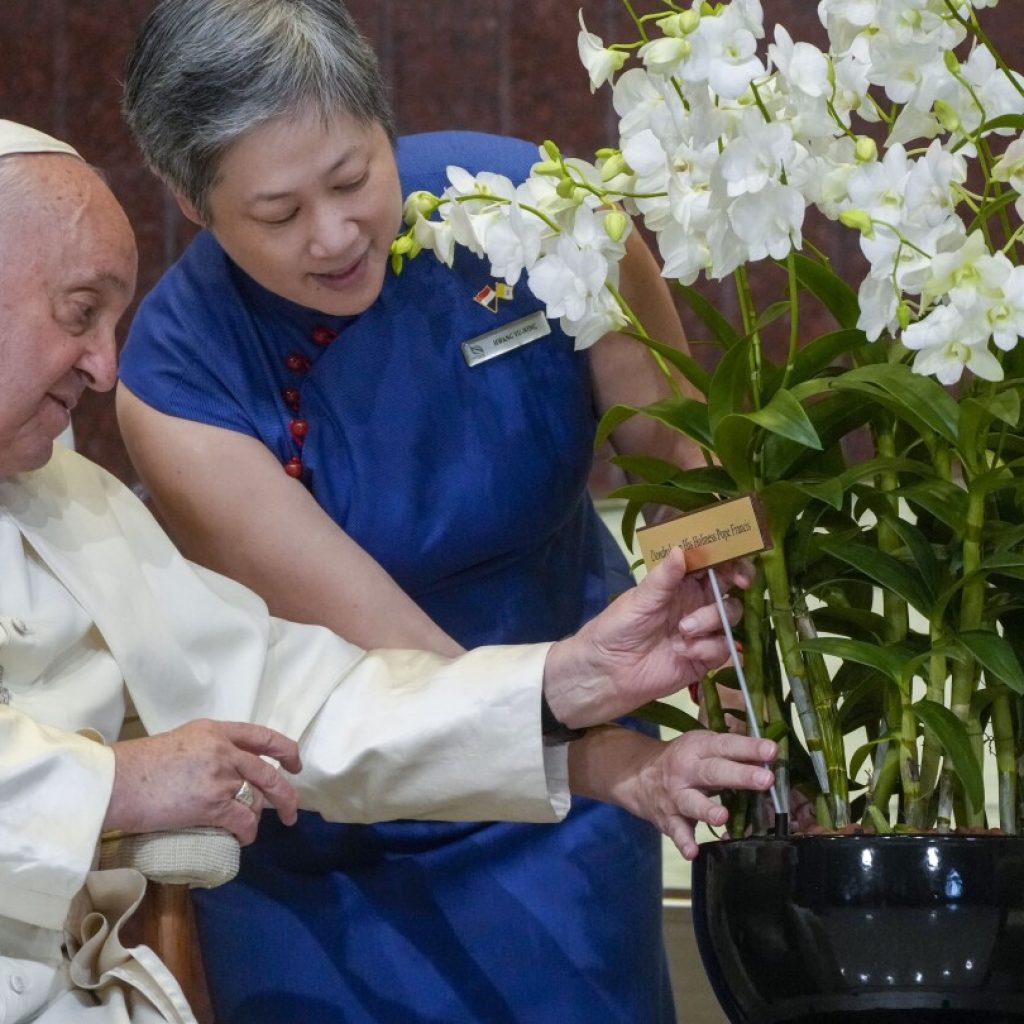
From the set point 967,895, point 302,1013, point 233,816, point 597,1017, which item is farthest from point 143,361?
point 967,895

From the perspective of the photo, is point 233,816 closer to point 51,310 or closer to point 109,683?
point 109,683

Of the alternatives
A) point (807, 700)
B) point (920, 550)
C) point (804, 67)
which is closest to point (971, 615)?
point (920, 550)

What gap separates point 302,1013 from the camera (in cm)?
224

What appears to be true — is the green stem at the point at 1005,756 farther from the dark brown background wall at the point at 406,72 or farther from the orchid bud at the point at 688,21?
the dark brown background wall at the point at 406,72

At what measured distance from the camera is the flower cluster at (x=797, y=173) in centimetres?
144

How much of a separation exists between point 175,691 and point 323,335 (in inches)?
19.6

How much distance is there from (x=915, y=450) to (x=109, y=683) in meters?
0.92

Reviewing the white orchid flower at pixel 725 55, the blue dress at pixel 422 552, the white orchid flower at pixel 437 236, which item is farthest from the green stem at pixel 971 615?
the blue dress at pixel 422 552

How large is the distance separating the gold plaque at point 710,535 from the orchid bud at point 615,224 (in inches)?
10.5

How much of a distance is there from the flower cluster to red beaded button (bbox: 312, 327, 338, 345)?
537mm

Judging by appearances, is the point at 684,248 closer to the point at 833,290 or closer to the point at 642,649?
the point at 833,290

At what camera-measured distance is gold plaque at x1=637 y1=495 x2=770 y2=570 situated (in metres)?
1.55

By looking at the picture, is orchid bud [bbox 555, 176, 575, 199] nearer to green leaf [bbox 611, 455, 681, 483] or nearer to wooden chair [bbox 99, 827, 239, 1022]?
green leaf [bbox 611, 455, 681, 483]

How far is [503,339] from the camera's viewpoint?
87.8 inches
